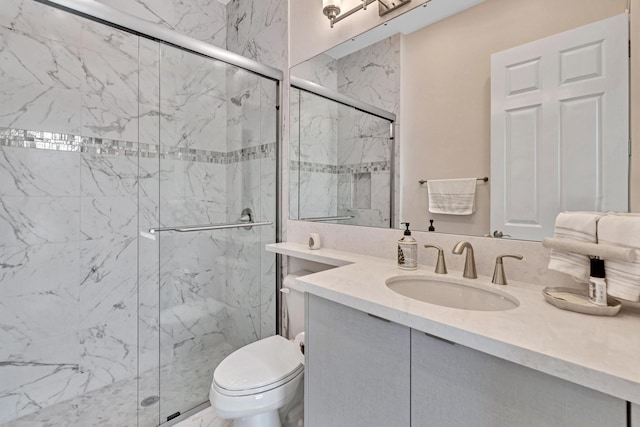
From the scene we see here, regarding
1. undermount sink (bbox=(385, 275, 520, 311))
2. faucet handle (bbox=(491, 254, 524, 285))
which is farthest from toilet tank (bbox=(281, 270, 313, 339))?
faucet handle (bbox=(491, 254, 524, 285))

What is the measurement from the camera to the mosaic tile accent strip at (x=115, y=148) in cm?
165

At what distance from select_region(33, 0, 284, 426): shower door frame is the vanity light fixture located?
51 centimetres

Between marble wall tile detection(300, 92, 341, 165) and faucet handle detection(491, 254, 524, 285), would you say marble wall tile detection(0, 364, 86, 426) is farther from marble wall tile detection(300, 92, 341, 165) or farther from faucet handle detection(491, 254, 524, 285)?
faucet handle detection(491, 254, 524, 285)

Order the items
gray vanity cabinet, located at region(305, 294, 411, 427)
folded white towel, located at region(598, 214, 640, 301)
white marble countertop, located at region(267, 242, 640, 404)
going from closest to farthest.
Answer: white marble countertop, located at region(267, 242, 640, 404)
folded white towel, located at region(598, 214, 640, 301)
gray vanity cabinet, located at region(305, 294, 411, 427)

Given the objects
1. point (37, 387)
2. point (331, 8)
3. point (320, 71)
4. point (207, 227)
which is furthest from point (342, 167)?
point (37, 387)

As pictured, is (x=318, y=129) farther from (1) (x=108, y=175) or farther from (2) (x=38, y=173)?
(2) (x=38, y=173)

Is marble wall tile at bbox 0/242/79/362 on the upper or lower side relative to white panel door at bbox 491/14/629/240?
lower

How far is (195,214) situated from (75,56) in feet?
3.97

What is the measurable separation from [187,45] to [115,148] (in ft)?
2.83

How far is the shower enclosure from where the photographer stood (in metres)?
1.62

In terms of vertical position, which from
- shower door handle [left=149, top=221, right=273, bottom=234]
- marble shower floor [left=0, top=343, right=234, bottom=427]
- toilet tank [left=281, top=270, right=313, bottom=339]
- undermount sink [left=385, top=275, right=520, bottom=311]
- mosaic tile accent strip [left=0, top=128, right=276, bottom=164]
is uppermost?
mosaic tile accent strip [left=0, top=128, right=276, bottom=164]

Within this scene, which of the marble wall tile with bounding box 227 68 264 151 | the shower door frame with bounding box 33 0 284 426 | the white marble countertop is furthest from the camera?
the marble wall tile with bounding box 227 68 264 151

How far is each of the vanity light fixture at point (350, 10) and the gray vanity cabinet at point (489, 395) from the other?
1377 mm

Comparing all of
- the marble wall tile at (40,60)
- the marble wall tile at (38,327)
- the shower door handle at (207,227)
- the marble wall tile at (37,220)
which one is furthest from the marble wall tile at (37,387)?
the marble wall tile at (40,60)
